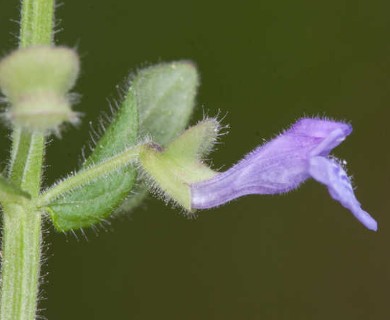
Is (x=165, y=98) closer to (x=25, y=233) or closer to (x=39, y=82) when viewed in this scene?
(x=25, y=233)

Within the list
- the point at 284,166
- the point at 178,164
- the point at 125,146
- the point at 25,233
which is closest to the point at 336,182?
the point at 284,166

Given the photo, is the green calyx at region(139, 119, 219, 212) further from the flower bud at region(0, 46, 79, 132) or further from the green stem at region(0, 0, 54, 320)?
the flower bud at region(0, 46, 79, 132)

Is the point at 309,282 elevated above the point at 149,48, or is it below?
below

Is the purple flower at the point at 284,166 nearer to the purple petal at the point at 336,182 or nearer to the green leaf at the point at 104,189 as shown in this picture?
the purple petal at the point at 336,182

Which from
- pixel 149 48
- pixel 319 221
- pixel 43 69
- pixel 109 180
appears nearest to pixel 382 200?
pixel 319 221

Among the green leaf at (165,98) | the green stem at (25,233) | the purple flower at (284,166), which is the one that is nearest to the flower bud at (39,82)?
the green stem at (25,233)

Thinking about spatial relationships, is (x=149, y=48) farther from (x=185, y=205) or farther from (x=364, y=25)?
(x=185, y=205)
